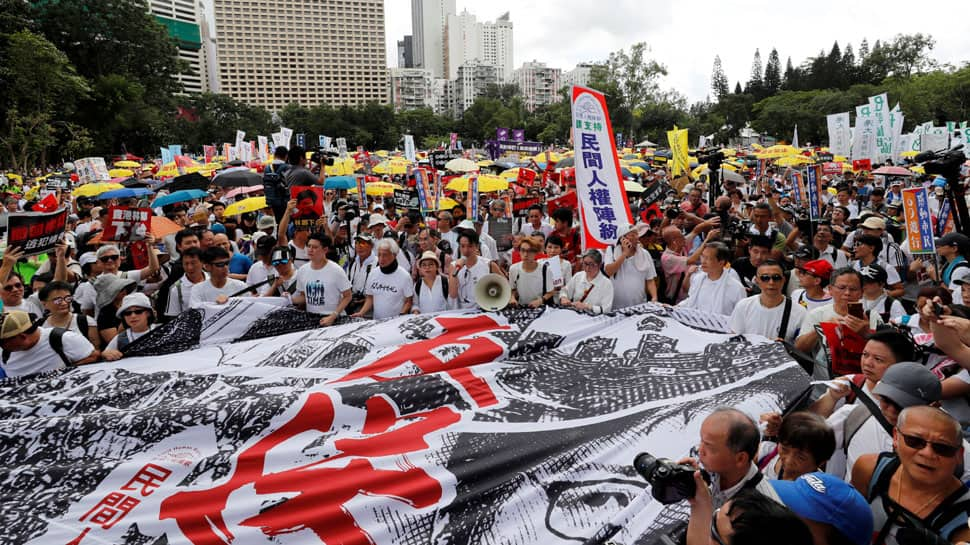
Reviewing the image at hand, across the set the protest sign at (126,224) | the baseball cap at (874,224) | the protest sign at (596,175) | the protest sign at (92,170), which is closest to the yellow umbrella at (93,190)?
the protest sign at (92,170)

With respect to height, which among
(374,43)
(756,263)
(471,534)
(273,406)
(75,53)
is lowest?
(471,534)

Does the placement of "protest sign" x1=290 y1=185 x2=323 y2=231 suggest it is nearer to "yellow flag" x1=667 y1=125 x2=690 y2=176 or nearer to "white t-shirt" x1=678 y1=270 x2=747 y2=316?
"white t-shirt" x1=678 y1=270 x2=747 y2=316

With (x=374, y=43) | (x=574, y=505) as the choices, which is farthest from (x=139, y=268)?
(x=374, y=43)

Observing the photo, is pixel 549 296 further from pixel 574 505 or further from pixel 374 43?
pixel 374 43

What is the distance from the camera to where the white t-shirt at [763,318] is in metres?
4.17

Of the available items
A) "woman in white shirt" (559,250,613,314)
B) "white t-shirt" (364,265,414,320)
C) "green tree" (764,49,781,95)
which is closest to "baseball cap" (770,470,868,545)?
"woman in white shirt" (559,250,613,314)

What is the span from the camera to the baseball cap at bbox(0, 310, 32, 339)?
390 centimetres

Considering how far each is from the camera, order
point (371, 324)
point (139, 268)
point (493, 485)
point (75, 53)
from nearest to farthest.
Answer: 1. point (493, 485)
2. point (371, 324)
3. point (139, 268)
4. point (75, 53)

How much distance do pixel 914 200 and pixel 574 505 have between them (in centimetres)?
447

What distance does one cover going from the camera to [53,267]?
625cm

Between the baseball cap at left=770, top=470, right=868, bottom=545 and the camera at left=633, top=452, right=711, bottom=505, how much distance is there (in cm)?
32

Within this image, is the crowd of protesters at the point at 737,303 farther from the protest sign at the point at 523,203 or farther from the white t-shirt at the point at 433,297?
the protest sign at the point at 523,203

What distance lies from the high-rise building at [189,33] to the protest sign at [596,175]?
104527 mm

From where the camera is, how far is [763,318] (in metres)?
4.23
